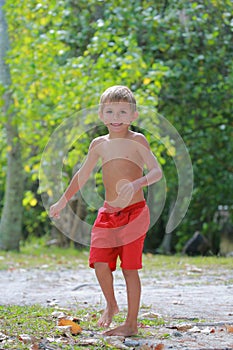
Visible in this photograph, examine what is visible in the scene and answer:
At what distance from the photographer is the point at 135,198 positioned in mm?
3949

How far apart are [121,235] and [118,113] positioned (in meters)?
0.68

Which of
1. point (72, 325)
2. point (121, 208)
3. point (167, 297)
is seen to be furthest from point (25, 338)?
point (167, 297)

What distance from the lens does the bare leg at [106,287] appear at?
4004mm

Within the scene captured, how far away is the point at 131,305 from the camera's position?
153 inches

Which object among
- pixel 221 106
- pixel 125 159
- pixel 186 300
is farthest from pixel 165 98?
pixel 125 159

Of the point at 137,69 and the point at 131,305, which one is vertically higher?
the point at 131,305

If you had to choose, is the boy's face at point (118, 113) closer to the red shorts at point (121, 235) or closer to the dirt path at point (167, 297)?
the red shorts at point (121, 235)

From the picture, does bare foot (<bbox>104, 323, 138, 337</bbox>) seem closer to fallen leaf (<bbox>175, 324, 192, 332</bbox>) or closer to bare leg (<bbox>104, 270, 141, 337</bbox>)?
bare leg (<bbox>104, 270, 141, 337</bbox>)

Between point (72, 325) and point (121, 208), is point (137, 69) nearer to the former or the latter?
point (121, 208)

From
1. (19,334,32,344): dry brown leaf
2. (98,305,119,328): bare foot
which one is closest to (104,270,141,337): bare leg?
(98,305,119,328): bare foot

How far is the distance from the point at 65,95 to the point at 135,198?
6989mm

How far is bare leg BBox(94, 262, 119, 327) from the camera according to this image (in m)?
4.00

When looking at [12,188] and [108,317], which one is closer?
[108,317]

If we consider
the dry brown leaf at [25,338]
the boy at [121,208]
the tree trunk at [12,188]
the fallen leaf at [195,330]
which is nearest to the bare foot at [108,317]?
the boy at [121,208]
